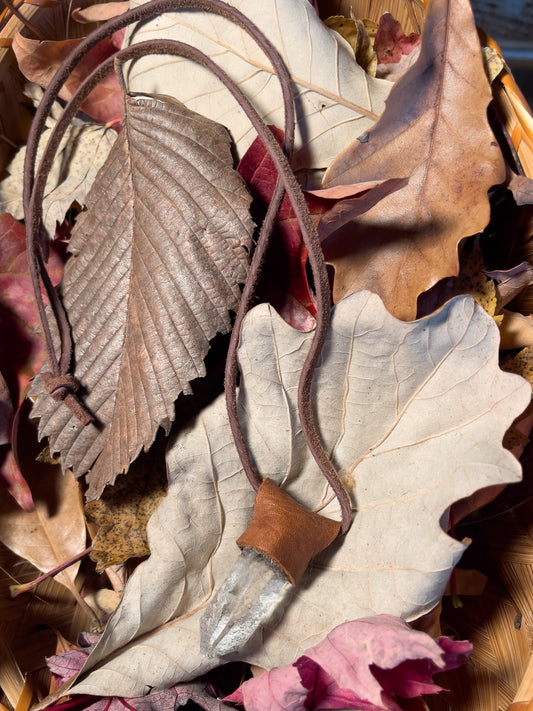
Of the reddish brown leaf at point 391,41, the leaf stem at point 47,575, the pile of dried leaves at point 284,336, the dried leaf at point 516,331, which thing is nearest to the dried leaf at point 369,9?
the reddish brown leaf at point 391,41

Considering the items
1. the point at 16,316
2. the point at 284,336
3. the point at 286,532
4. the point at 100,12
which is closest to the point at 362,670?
the point at 286,532

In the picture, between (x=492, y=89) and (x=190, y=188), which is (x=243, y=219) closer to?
(x=190, y=188)

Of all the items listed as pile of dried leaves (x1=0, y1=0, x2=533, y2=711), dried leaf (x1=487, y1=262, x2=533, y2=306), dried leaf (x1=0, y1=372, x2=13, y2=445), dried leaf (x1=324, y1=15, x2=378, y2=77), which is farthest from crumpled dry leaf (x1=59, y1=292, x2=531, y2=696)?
dried leaf (x1=324, y1=15, x2=378, y2=77)

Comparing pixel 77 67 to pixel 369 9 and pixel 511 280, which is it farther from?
pixel 511 280

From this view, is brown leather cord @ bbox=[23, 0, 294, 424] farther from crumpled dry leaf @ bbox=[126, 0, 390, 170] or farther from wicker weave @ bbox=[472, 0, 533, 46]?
wicker weave @ bbox=[472, 0, 533, 46]

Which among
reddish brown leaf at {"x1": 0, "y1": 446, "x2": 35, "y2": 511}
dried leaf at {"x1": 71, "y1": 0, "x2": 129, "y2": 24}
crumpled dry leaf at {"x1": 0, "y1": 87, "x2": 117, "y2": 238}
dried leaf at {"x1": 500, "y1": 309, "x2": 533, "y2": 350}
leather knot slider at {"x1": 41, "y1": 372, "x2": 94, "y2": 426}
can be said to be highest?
dried leaf at {"x1": 71, "y1": 0, "x2": 129, "y2": 24}

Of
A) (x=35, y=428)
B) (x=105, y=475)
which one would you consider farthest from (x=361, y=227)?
(x=35, y=428)
